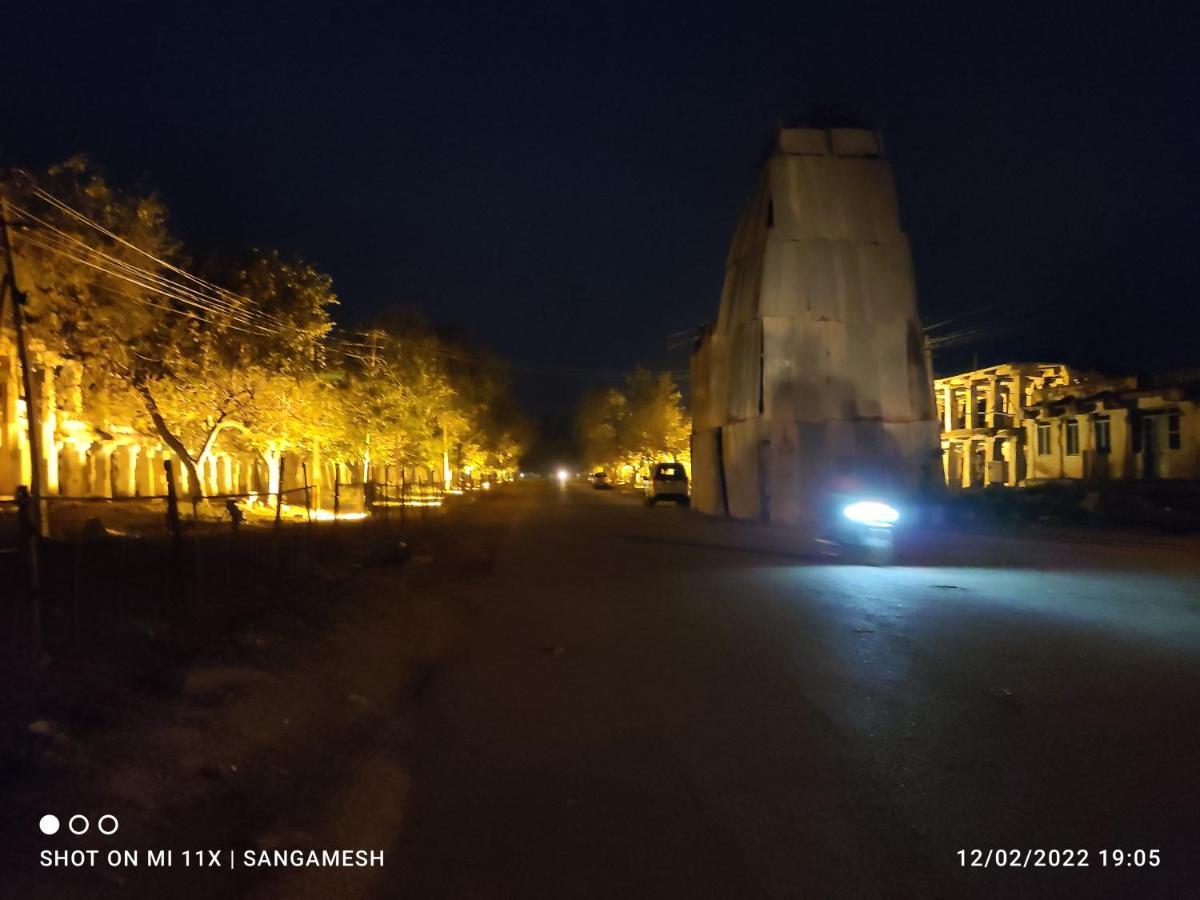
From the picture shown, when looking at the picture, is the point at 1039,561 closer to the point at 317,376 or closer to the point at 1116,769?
the point at 1116,769

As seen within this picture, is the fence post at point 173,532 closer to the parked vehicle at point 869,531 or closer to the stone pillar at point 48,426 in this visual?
the parked vehicle at point 869,531

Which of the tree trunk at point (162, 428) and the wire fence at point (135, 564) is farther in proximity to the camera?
the tree trunk at point (162, 428)

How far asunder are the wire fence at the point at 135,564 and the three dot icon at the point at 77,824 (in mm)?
3271

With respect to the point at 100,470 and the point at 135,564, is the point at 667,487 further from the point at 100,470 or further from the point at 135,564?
the point at 135,564

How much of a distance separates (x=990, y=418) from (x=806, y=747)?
47.5m

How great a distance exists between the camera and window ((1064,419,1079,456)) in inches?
1702

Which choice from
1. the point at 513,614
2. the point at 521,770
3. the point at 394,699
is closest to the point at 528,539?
the point at 513,614

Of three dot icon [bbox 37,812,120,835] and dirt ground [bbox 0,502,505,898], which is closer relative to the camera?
dirt ground [bbox 0,502,505,898]

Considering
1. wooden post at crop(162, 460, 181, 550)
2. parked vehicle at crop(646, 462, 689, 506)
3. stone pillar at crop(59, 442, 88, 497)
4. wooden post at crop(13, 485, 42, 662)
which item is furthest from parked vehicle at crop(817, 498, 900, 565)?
parked vehicle at crop(646, 462, 689, 506)

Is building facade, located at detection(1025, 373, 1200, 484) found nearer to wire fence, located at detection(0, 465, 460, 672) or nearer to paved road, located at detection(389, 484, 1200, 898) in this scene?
paved road, located at detection(389, 484, 1200, 898)

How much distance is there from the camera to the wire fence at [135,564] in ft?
32.0

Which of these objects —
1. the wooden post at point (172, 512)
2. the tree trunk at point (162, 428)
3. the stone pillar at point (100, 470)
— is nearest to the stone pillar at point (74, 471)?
the stone pillar at point (100, 470)

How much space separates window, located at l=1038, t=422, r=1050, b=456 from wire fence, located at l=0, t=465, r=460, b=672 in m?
30.0

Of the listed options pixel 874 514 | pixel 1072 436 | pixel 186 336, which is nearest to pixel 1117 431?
pixel 1072 436
